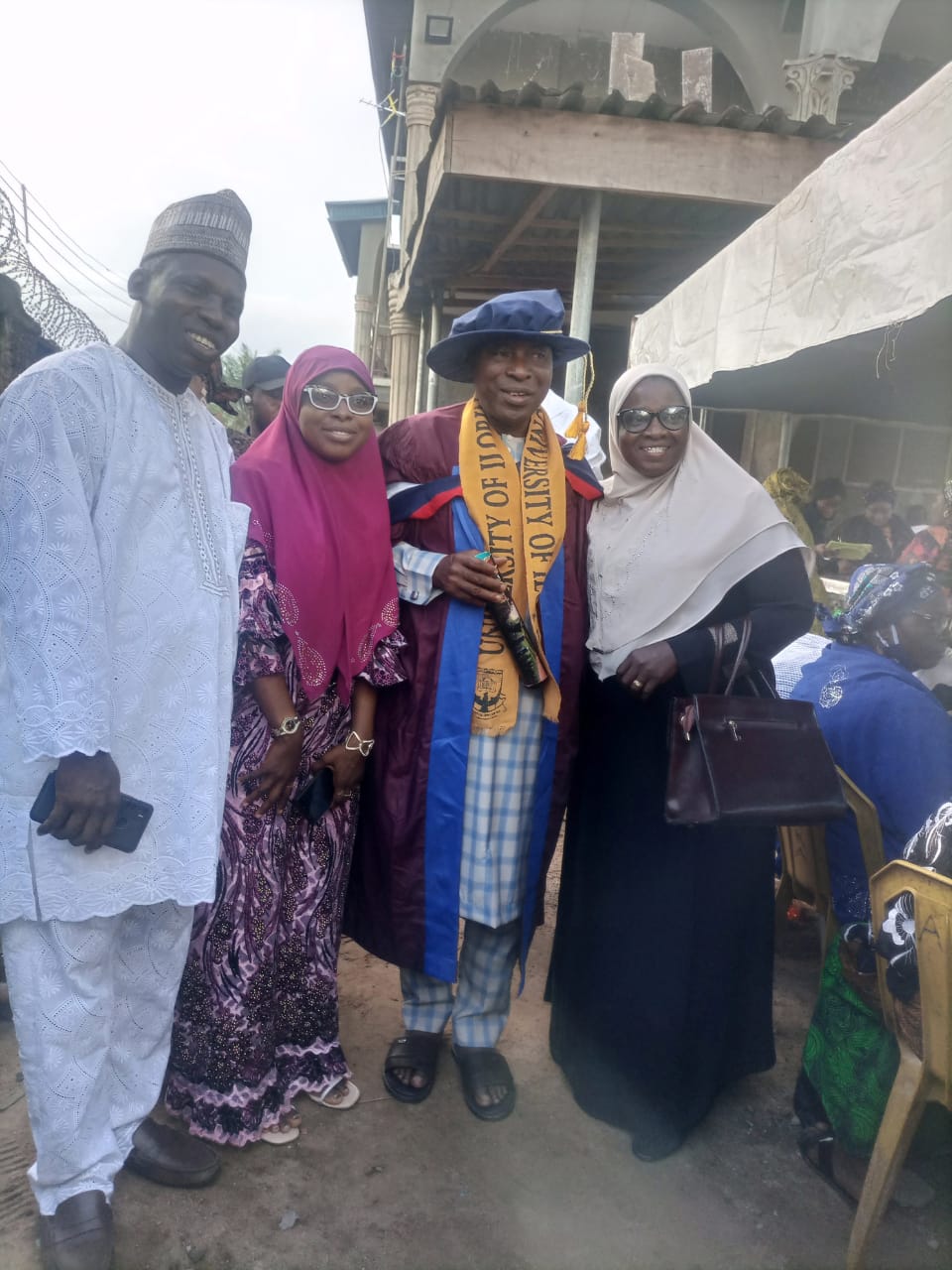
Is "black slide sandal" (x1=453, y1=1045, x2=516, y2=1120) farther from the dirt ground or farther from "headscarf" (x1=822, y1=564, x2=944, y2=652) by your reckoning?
"headscarf" (x1=822, y1=564, x2=944, y2=652)

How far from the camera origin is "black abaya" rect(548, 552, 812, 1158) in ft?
7.20

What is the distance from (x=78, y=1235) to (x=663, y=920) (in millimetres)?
1400

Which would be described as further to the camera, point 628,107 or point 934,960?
point 628,107

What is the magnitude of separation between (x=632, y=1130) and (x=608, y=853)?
27.6 inches

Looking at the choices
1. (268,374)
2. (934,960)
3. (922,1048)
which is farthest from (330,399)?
(268,374)

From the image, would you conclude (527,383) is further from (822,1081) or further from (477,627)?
(822,1081)

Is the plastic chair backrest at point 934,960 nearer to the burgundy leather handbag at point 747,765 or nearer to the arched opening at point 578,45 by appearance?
the burgundy leather handbag at point 747,765

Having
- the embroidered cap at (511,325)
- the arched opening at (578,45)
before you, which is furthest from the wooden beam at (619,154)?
the arched opening at (578,45)

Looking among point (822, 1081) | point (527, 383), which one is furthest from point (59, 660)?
point (822, 1081)

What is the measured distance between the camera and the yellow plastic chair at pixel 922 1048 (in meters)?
1.65

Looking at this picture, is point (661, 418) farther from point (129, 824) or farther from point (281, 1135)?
point (281, 1135)

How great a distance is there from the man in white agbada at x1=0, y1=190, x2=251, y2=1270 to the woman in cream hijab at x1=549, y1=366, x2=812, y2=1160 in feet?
3.18

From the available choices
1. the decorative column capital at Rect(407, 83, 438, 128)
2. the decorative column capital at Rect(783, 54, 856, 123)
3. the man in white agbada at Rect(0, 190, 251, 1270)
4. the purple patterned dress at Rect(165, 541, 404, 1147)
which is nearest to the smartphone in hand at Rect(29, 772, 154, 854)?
the man in white agbada at Rect(0, 190, 251, 1270)

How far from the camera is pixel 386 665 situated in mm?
2213
